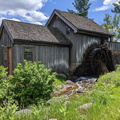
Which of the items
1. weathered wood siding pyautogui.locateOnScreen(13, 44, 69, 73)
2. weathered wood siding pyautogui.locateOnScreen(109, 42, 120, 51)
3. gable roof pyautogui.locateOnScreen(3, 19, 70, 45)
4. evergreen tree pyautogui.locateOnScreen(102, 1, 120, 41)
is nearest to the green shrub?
weathered wood siding pyautogui.locateOnScreen(13, 44, 69, 73)

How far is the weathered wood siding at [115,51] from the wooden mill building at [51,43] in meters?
A: 0.94

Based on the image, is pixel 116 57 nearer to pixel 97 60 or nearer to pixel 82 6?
pixel 97 60

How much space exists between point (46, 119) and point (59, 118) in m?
0.27

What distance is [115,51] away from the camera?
13.9 metres

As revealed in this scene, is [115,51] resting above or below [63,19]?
below

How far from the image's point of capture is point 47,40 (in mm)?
9727

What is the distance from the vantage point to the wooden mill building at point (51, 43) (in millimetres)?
8538

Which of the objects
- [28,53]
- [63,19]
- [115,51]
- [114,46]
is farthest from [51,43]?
[115,51]

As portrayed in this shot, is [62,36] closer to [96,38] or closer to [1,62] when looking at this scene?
[96,38]

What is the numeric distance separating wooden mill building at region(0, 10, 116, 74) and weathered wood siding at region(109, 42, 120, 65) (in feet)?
3.09

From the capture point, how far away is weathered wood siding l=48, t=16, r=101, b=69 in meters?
11.5

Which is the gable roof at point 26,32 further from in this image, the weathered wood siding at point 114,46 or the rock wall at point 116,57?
the rock wall at point 116,57

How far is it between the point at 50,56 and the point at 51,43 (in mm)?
1035

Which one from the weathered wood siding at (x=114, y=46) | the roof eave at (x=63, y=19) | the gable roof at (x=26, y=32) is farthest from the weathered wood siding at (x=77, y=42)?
the weathered wood siding at (x=114, y=46)
